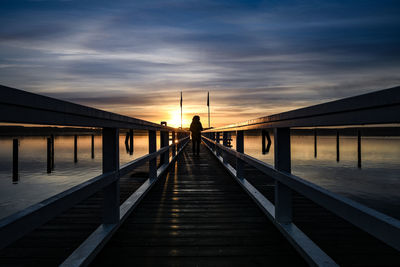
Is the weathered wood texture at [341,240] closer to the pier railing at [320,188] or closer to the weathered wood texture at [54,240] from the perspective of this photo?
the pier railing at [320,188]

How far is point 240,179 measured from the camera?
4.64 m

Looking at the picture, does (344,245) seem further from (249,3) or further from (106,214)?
(249,3)

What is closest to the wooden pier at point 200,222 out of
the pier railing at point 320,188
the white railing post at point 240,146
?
the pier railing at point 320,188

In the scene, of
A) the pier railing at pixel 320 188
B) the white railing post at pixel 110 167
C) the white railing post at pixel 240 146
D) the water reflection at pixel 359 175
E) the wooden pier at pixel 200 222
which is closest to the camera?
the pier railing at pixel 320 188

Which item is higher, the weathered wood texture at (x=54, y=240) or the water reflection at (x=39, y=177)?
the weathered wood texture at (x=54, y=240)

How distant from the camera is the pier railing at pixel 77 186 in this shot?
112 cm

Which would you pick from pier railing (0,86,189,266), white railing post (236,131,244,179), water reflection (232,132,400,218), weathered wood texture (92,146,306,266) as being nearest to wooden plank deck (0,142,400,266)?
weathered wood texture (92,146,306,266)

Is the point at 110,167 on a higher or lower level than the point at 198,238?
higher

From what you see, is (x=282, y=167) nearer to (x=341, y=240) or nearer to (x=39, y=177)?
(x=341, y=240)

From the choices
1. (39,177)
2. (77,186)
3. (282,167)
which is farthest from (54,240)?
(39,177)

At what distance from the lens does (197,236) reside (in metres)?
2.47

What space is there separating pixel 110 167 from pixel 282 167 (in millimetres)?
1458

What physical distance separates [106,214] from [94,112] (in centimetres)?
101

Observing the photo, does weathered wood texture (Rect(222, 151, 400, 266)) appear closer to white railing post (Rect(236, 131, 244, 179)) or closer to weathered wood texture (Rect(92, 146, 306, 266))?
weathered wood texture (Rect(92, 146, 306, 266))
